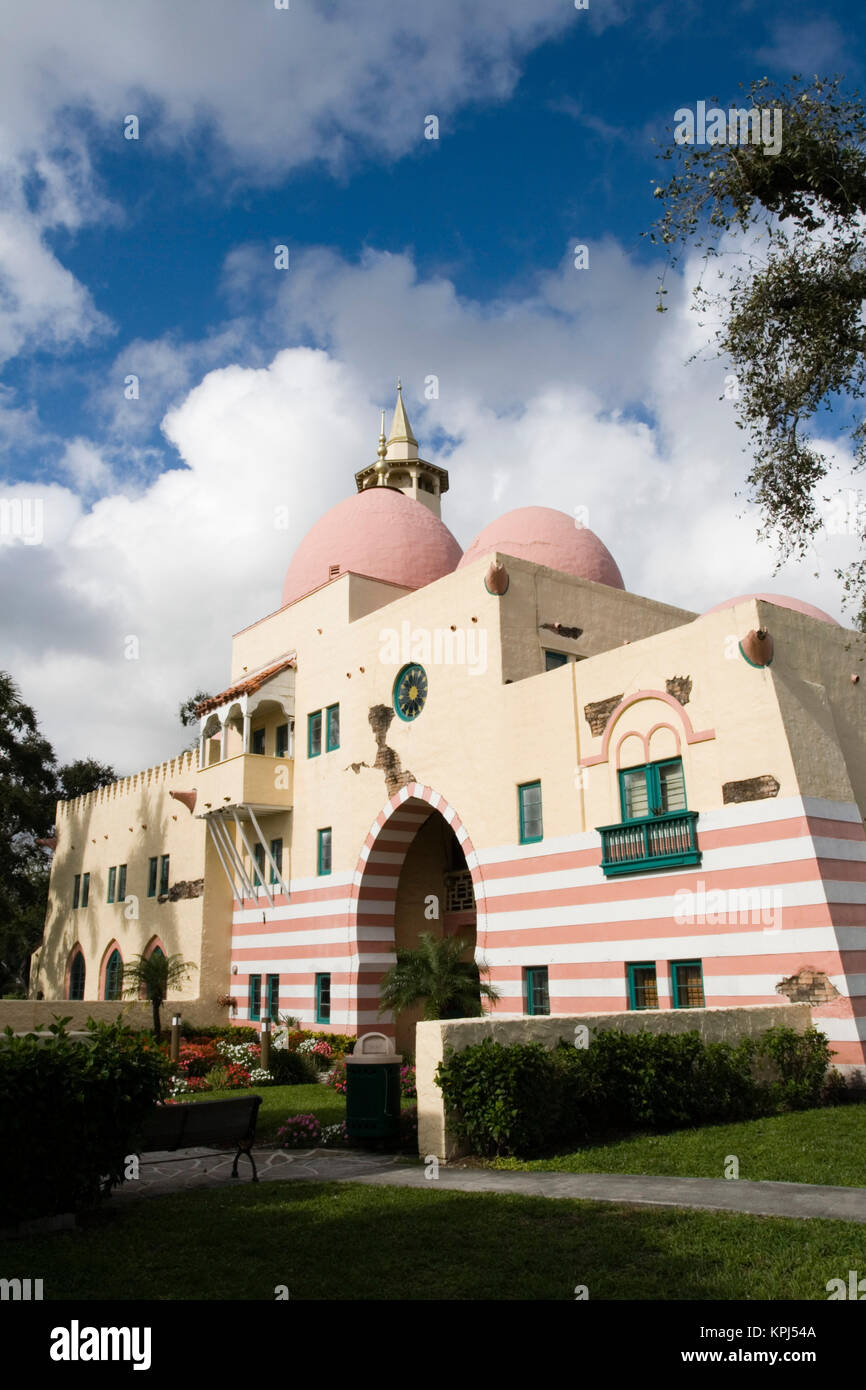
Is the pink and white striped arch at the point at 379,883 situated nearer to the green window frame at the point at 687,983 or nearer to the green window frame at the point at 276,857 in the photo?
the green window frame at the point at 276,857

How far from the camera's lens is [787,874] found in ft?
49.2

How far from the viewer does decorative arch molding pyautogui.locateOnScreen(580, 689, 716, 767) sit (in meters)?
16.7

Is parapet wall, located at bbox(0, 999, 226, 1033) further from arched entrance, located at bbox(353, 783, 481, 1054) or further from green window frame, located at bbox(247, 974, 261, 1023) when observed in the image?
arched entrance, located at bbox(353, 783, 481, 1054)

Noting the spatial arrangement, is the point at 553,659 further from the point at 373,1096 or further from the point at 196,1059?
the point at 373,1096

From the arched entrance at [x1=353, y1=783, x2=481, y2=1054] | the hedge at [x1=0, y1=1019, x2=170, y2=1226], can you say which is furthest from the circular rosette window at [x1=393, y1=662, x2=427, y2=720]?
the hedge at [x1=0, y1=1019, x2=170, y2=1226]

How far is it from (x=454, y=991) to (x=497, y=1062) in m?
7.17

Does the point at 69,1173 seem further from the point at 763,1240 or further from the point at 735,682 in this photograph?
the point at 735,682

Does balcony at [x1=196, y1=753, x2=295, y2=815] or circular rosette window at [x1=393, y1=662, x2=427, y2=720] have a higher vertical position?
circular rosette window at [x1=393, y1=662, x2=427, y2=720]

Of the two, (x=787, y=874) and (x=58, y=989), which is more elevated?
(x=787, y=874)

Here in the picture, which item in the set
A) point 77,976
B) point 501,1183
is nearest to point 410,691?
point 501,1183

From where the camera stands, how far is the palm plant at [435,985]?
17.6 metres

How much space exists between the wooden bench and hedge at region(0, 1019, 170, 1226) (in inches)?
24.4

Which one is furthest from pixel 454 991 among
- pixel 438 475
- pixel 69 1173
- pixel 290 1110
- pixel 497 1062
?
pixel 438 475
